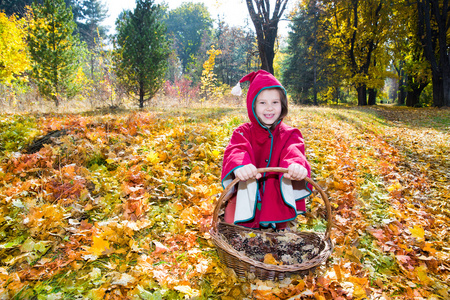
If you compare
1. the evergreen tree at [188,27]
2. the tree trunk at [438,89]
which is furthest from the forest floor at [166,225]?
the evergreen tree at [188,27]

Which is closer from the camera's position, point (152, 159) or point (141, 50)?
point (152, 159)

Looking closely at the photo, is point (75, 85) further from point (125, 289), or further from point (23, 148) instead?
point (125, 289)

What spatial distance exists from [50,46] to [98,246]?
10226mm

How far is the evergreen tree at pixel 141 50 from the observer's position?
A: 345 inches

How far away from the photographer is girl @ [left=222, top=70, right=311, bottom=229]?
201 cm

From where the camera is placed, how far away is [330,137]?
5.46 m

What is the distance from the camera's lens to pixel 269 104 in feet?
7.23

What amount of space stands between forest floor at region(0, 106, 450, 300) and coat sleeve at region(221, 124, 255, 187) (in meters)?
0.61

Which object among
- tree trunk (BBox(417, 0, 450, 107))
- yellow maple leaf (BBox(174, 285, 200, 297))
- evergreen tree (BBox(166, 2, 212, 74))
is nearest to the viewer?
yellow maple leaf (BBox(174, 285, 200, 297))

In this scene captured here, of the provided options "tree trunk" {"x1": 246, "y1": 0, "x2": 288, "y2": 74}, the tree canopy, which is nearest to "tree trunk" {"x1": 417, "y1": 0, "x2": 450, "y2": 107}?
"tree trunk" {"x1": 246, "y1": 0, "x2": 288, "y2": 74}

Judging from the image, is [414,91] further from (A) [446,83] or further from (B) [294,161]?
(B) [294,161]

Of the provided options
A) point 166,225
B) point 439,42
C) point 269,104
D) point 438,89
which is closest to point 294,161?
point 269,104

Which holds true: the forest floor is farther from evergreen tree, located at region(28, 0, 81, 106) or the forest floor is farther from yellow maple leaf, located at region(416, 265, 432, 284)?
evergreen tree, located at region(28, 0, 81, 106)

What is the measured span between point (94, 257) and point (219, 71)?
30177mm
